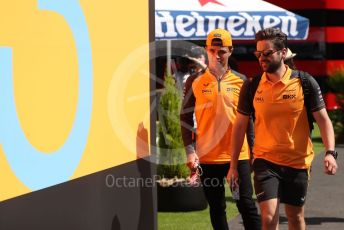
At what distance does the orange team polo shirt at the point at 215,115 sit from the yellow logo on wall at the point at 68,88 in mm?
606

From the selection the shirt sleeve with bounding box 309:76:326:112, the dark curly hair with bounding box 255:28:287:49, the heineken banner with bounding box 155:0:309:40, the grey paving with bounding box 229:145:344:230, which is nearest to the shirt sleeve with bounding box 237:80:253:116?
the dark curly hair with bounding box 255:28:287:49

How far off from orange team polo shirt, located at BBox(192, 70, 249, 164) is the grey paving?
6.75 feet

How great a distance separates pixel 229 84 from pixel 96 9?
1852mm

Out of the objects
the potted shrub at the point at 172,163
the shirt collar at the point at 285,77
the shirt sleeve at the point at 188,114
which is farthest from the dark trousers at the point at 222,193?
the potted shrub at the point at 172,163

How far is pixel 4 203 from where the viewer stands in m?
4.58

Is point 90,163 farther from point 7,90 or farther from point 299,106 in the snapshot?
point 299,106

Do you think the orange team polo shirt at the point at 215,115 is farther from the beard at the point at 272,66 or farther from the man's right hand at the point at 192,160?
the beard at the point at 272,66

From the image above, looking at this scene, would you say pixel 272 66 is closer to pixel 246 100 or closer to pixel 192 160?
pixel 246 100

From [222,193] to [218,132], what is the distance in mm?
540

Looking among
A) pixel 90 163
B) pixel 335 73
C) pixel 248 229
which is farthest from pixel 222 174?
pixel 335 73

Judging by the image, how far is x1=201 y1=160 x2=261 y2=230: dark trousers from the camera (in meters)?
7.26

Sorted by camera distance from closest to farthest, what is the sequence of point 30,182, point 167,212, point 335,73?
point 30,182 < point 167,212 < point 335,73

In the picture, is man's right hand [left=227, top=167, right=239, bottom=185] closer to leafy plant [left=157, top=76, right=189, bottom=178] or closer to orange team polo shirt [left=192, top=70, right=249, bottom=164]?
orange team polo shirt [left=192, top=70, right=249, bottom=164]

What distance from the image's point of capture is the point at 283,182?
21.7 ft
